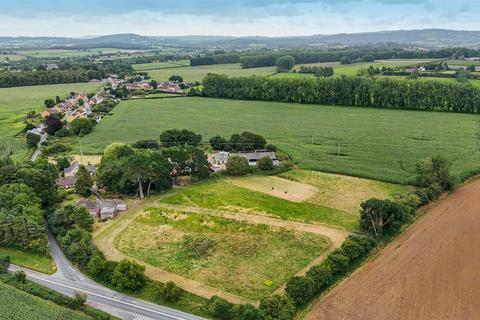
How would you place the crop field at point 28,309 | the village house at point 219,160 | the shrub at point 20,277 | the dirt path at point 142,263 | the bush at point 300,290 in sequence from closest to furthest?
the crop field at point 28,309 → the bush at point 300,290 → the dirt path at point 142,263 → the shrub at point 20,277 → the village house at point 219,160

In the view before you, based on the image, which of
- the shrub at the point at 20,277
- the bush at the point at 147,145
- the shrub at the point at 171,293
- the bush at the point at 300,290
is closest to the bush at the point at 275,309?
the bush at the point at 300,290

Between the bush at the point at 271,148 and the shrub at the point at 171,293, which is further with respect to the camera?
the bush at the point at 271,148

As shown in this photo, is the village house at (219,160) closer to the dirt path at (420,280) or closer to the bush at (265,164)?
the bush at (265,164)

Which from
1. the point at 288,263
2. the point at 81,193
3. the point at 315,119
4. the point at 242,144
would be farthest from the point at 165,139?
the point at 288,263

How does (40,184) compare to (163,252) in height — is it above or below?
above

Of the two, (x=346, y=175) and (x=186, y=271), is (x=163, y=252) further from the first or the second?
(x=346, y=175)

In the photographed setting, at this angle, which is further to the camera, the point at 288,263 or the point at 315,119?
the point at 315,119

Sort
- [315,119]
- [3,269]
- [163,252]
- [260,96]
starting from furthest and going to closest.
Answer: [260,96] → [315,119] → [163,252] → [3,269]
